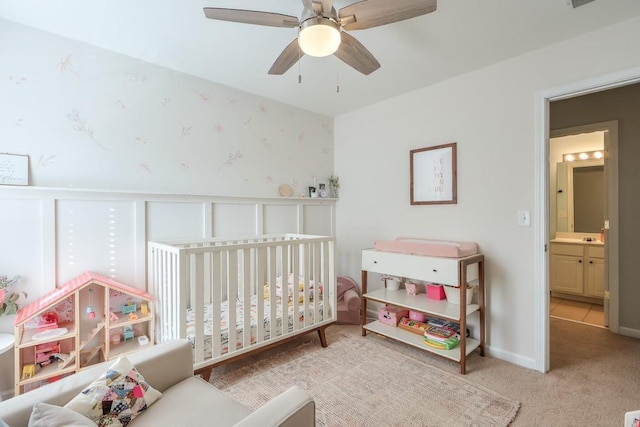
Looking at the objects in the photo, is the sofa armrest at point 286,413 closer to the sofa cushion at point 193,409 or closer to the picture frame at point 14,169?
the sofa cushion at point 193,409

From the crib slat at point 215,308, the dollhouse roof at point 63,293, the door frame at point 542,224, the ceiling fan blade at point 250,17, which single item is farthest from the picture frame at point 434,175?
the dollhouse roof at point 63,293

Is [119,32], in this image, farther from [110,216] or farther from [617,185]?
[617,185]

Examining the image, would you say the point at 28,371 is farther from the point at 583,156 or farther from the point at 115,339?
the point at 583,156

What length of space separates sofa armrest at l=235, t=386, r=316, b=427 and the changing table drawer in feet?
5.11

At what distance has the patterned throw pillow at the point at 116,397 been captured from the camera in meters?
1.06

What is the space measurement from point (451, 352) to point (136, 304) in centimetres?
242

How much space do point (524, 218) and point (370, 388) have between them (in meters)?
1.70

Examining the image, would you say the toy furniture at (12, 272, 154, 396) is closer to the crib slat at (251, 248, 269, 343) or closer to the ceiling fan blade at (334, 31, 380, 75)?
the crib slat at (251, 248, 269, 343)

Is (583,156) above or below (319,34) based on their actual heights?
below

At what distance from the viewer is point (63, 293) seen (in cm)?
180

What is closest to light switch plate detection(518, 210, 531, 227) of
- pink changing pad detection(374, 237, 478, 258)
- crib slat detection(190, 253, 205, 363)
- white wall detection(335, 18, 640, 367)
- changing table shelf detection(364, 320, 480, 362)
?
white wall detection(335, 18, 640, 367)

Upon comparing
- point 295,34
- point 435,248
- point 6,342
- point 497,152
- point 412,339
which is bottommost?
point 412,339

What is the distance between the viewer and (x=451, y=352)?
228 cm

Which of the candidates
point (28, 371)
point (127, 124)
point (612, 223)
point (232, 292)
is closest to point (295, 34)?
point (127, 124)
